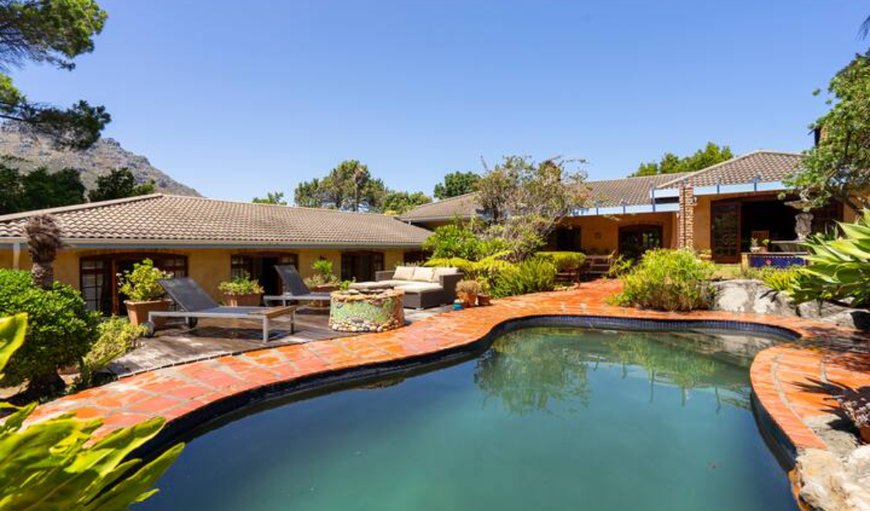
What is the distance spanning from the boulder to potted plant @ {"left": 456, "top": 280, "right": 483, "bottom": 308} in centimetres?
735

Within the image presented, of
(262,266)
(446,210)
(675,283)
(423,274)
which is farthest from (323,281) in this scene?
(446,210)

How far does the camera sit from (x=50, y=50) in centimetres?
1739

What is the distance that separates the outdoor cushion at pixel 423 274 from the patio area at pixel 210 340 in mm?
3261

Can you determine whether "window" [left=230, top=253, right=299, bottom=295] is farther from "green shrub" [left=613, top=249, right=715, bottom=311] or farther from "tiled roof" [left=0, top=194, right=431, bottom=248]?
"green shrub" [left=613, top=249, right=715, bottom=311]

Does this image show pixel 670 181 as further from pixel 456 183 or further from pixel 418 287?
pixel 456 183

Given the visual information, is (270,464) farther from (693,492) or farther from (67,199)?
(67,199)

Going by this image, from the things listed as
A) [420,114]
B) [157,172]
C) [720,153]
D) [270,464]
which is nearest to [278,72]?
[420,114]

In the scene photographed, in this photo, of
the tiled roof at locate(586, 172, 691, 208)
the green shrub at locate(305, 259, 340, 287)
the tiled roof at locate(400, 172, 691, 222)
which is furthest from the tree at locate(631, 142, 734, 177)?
the green shrub at locate(305, 259, 340, 287)

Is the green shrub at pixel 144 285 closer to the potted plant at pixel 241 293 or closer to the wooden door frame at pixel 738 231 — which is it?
the potted plant at pixel 241 293

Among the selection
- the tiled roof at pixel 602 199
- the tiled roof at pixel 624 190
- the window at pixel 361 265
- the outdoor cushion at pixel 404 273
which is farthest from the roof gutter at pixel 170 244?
the tiled roof at pixel 624 190

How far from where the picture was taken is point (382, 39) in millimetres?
16719

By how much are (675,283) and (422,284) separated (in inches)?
311

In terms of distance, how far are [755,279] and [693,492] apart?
11954mm

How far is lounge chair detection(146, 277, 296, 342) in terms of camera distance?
30.6ft
